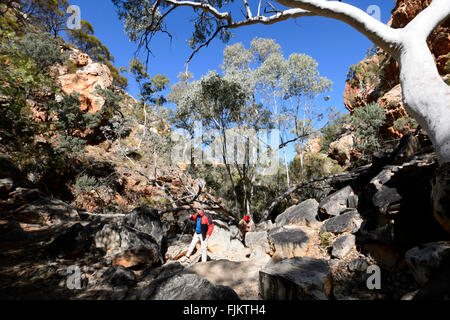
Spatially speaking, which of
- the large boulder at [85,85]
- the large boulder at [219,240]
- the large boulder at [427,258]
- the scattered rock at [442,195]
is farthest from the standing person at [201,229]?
the large boulder at [85,85]

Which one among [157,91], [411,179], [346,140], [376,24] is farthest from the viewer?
[346,140]

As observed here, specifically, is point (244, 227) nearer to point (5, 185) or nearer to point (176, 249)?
point (176, 249)

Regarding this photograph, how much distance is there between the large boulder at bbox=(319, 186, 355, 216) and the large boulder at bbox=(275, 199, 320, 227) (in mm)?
364

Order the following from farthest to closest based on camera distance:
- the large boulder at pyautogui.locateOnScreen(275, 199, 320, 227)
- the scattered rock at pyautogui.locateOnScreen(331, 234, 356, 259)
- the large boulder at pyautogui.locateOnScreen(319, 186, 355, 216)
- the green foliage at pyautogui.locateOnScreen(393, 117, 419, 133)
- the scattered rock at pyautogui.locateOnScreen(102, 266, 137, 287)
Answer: the green foliage at pyautogui.locateOnScreen(393, 117, 419, 133) → the large boulder at pyautogui.locateOnScreen(275, 199, 320, 227) → the large boulder at pyautogui.locateOnScreen(319, 186, 355, 216) → the scattered rock at pyautogui.locateOnScreen(331, 234, 356, 259) → the scattered rock at pyautogui.locateOnScreen(102, 266, 137, 287)

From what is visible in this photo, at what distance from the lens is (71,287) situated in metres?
3.39

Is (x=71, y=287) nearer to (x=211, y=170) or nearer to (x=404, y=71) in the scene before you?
(x=404, y=71)

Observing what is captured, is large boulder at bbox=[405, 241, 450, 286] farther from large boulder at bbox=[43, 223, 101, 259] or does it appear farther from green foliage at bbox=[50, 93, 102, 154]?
green foliage at bbox=[50, 93, 102, 154]

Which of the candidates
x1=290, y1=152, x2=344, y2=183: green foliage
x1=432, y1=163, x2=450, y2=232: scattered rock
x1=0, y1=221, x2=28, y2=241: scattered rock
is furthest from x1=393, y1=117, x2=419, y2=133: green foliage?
x1=0, y1=221, x2=28, y2=241: scattered rock

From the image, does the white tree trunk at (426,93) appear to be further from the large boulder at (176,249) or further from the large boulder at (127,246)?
the large boulder at (176,249)

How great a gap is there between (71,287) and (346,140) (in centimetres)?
2110

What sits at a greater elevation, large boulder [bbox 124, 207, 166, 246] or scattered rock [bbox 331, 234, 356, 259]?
large boulder [bbox 124, 207, 166, 246]

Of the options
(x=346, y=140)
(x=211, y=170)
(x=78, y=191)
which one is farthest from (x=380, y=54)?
(x=78, y=191)

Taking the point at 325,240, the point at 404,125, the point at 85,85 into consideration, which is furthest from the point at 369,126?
the point at 85,85

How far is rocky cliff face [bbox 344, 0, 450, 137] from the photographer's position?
48.8ft
